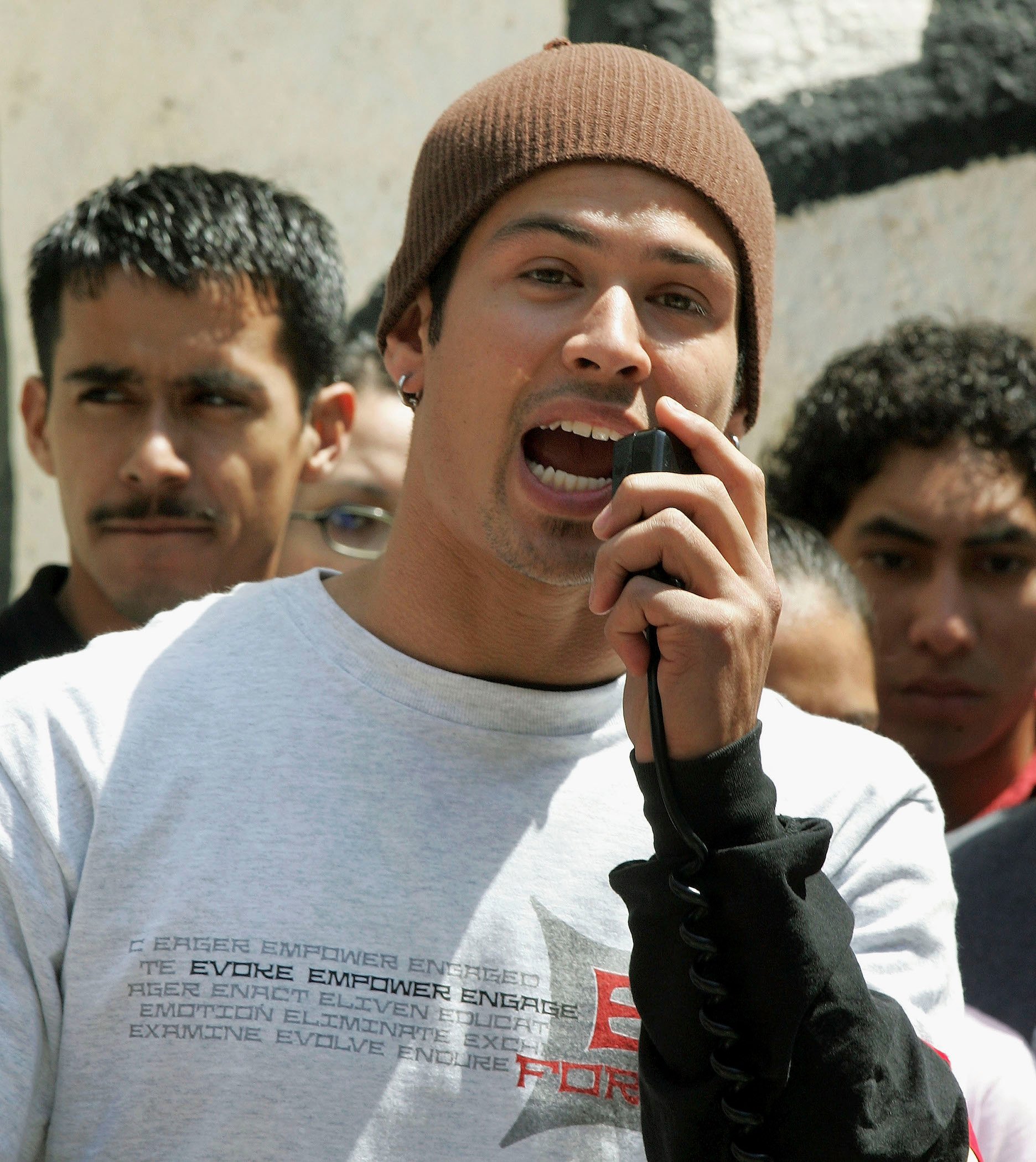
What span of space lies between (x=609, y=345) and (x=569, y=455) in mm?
191

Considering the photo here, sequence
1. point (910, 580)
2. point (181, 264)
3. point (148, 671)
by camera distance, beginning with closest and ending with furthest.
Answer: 1. point (148, 671)
2. point (181, 264)
3. point (910, 580)

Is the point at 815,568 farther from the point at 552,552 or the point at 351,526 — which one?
the point at 552,552

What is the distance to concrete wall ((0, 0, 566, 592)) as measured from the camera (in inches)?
159

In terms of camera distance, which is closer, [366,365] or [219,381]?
[219,381]

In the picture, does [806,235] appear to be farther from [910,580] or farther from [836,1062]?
[836,1062]

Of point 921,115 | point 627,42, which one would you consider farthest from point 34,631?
point 921,115

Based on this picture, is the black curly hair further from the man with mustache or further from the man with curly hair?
the man with mustache

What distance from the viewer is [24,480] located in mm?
4121

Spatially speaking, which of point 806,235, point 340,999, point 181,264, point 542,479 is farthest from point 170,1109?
point 806,235

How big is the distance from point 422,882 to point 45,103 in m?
2.86

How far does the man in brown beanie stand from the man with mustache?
3.52ft

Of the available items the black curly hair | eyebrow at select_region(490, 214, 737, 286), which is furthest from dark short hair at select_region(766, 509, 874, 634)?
eyebrow at select_region(490, 214, 737, 286)

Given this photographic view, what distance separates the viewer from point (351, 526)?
3959 millimetres

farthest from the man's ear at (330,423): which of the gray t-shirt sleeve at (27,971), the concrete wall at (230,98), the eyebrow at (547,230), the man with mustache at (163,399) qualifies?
the gray t-shirt sleeve at (27,971)
